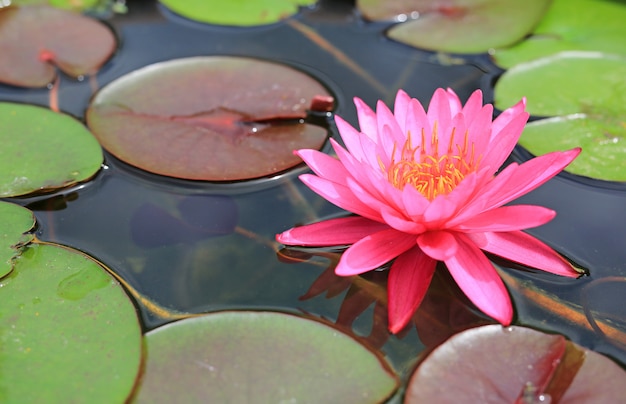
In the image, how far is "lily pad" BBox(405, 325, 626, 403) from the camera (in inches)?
62.2

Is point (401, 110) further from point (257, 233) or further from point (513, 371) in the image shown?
point (513, 371)

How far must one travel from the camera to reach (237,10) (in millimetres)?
3297

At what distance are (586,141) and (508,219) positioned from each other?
80 centimetres

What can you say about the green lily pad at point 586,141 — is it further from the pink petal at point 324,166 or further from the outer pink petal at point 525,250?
the pink petal at point 324,166

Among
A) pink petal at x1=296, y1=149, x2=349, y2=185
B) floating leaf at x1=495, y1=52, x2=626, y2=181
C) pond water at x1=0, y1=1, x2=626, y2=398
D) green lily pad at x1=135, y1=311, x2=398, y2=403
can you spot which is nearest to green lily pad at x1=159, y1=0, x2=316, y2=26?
pond water at x1=0, y1=1, x2=626, y2=398

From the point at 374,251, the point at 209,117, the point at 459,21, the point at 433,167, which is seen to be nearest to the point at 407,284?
the point at 374,251

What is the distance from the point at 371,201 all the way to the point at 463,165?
354mm

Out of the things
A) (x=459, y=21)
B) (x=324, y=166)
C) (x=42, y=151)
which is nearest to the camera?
(x=324, y=166)

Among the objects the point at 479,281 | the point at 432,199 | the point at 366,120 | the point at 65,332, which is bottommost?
the point at 65,332

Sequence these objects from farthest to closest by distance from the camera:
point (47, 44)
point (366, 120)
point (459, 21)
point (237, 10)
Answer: point (237, 10) < point (459, 21) < point (47, 44) < point (366, 120)

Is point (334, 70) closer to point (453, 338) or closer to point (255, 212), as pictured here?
point (255, 212)

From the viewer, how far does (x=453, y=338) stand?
1.71 m

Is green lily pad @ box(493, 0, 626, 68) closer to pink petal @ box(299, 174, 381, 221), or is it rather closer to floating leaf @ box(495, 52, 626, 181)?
floating leaf @ box(495, 52, 626, 181)

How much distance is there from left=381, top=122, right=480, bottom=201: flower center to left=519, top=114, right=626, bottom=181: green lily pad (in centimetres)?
56
